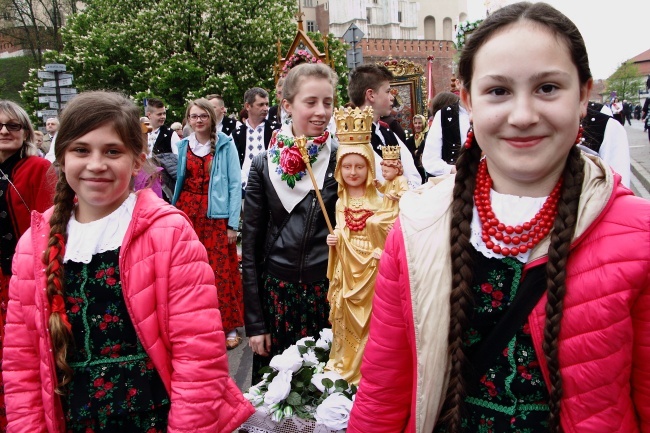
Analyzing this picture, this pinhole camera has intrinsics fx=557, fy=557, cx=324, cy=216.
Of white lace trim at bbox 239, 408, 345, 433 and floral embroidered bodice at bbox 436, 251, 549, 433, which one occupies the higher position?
floral embroidered bodice at bbox 436, 251, 549, 433

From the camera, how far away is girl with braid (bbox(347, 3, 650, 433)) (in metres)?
1.38

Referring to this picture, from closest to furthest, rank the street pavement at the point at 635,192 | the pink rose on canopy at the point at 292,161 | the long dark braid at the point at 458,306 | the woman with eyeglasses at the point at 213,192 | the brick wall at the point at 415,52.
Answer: the long dark braid at the point at 458,306, the pink rose on canopy at the point at 292,161, the street pavement at the point at 635,192, the woman with eyeglasses at the point at 213,192, the brick wall at the point at 415,52

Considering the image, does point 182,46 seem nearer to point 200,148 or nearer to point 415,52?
point 200,148

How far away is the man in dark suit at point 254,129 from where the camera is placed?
297 inches

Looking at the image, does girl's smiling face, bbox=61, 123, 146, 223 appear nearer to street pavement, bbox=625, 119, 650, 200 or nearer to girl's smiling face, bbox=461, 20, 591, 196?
girl's smiling face, bbox=461, 20, 591, 196

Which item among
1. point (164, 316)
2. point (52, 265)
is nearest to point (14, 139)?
point (52, 265)

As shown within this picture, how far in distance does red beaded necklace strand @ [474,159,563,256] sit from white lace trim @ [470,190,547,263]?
2cm

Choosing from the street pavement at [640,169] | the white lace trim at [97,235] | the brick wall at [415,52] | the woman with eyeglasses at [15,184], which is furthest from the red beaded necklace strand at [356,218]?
the brick wall at [415,52]

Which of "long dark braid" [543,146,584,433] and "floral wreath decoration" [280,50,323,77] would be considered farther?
"floral wreath decoration" [280,50,323,77]

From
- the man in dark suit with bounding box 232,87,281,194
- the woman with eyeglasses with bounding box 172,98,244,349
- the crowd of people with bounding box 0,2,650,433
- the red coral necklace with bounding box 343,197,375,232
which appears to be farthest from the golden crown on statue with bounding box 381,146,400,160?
the man in dark suit with bounding box 232,87,281,194

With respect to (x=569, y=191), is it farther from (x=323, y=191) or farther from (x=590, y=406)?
(x=323, y=191)

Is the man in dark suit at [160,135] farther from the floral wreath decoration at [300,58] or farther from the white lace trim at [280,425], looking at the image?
the white lace trim at [280,425]

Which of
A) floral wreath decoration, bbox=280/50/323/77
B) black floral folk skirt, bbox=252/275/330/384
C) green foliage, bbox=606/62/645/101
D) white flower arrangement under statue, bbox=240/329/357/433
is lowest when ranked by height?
white flower arrangement under statue, bbox=240/329/357/433

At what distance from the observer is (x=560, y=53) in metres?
1.40
